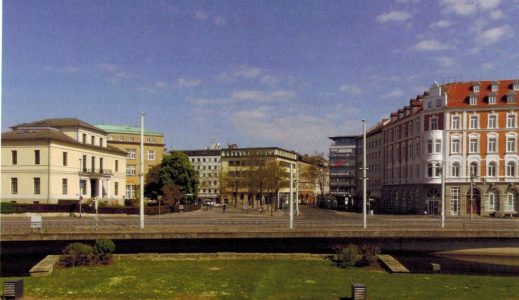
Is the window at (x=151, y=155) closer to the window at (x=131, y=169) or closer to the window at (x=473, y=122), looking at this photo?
the window at (x=131, y=169)

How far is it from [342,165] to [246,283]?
134817 mm

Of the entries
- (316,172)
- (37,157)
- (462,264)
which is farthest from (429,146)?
(37,157)

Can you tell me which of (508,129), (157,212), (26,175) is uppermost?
(508,129)

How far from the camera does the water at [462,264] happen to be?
3119cm

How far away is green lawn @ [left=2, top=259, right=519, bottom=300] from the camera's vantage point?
2109cm

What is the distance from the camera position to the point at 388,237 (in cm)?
3694

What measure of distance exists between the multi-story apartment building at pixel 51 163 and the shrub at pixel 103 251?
38.7 meters

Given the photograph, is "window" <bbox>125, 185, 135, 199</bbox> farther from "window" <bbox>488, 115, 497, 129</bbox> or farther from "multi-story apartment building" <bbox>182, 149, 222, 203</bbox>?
"window" <bbox>488, 115, 497, 129</bbox>

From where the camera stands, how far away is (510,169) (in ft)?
242

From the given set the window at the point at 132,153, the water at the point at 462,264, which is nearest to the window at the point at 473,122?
the water at the point at 462,264

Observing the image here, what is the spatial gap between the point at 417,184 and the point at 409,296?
62.0 metres

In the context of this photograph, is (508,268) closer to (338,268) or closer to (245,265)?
(338,268)

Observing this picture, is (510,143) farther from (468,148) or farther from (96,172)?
(96,172)

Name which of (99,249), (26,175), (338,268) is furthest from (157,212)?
(338,268)
